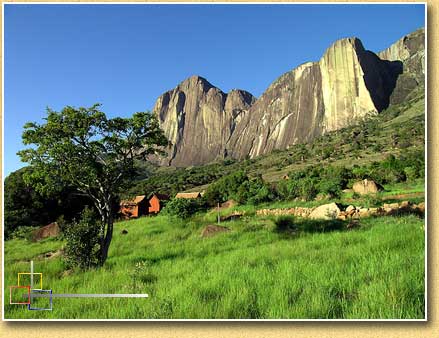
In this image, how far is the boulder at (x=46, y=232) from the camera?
24.4ft

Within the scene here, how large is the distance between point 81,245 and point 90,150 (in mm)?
1492

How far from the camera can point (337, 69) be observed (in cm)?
5512

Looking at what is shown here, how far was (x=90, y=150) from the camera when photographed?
5.06 metres

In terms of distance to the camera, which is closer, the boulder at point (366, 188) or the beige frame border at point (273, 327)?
the beige frame border at point (273, 327)

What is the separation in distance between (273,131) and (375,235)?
199 feet

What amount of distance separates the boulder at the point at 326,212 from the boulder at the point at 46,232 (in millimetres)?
6656

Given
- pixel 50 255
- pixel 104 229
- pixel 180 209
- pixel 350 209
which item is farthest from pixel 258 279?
pixel 180 209

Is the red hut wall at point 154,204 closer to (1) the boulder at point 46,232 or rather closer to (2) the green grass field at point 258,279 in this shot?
(1) the boulder at point 46,232

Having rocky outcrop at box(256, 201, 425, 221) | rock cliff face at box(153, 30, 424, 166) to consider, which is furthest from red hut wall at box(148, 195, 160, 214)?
rock cliff face at box(153, 30, 424, 166)

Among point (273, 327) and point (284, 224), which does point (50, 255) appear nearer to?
point (273, 327)

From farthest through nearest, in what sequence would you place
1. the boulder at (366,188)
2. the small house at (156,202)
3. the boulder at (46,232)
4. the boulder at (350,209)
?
the small house at (156,202) → the boulder at (366,188) → the boulder at (350,209) → the boulder at (46,232)

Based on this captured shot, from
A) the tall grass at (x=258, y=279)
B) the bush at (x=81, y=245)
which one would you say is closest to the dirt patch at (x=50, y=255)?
the tall grass at (x=258, y=279)

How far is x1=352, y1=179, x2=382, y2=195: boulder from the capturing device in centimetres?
1201

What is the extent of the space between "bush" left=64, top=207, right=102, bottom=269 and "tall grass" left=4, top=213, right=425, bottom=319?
8.3 inches
